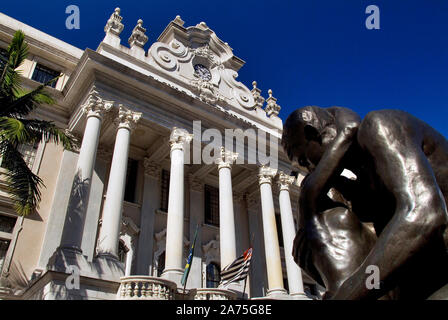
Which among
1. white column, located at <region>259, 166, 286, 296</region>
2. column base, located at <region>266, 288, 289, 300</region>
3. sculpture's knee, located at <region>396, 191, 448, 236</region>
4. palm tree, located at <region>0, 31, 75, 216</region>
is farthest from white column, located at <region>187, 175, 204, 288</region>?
sculpture's knee, located at <region>396, 191, 448, 236</region>

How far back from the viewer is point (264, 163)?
1931cm

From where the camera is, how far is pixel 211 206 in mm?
21031

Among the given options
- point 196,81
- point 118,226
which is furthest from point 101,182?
point 196,81

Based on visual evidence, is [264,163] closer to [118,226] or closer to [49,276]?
[118,226]

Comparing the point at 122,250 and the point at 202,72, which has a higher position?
the point at 202,72

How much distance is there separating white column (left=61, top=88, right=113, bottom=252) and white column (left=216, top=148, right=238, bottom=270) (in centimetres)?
569

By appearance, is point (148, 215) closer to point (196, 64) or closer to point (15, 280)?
point (15, 280)

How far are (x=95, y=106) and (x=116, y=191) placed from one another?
370cm

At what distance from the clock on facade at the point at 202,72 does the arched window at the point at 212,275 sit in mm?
10574

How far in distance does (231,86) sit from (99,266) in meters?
14.8

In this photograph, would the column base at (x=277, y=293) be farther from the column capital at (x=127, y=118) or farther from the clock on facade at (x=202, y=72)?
the clock on facade at (x=202, y=72)

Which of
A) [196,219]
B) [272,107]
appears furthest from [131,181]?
[272,107]

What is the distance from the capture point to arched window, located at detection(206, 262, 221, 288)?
1830cm

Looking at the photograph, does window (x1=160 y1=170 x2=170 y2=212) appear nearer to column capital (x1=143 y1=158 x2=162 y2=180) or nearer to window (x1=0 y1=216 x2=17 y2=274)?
column capital (x1=143 y1=158 x2=162 y2=180)
